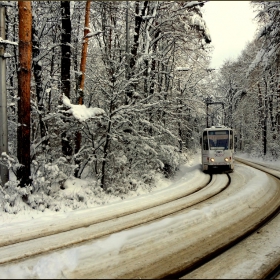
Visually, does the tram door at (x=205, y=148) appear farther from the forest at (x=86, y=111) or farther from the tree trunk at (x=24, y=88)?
the tree trunk at (x=24, y=88)

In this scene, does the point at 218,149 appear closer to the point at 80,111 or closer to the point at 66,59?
the point at 66,59

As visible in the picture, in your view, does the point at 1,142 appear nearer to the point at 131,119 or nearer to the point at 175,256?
the point at 131,119

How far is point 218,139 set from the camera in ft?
56.1

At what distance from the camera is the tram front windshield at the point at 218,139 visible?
55.5 ft

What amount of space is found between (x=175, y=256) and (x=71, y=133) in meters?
6.38

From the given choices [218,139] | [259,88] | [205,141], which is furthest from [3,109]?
[259,88]

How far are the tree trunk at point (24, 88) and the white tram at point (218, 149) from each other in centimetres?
1147

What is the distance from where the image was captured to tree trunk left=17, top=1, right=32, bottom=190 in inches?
309

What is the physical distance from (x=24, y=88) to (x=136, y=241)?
5787mm

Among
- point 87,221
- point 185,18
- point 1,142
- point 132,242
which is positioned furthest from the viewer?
point 185,18

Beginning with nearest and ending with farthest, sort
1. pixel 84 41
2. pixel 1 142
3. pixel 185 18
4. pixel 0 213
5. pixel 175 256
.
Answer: pixel 175 256
pixel 0 213
pixel 1 142
pixel 84 41
pixel 185 18

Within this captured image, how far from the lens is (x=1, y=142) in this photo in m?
7.82

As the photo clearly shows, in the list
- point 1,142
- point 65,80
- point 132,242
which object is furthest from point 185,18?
point 132,242

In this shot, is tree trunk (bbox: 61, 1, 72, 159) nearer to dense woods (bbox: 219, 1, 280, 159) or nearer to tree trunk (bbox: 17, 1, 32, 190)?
tree trunk (bbox: 17, 1, 32, 190)
